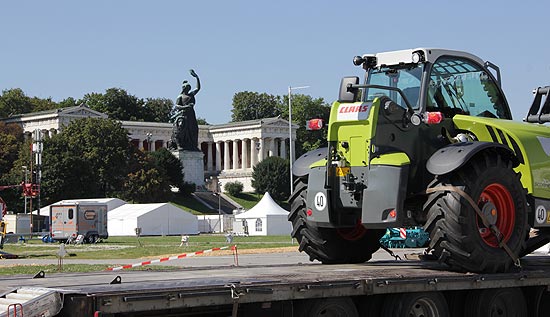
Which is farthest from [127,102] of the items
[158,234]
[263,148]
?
[158,234]

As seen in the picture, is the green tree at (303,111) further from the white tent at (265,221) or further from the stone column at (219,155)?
the white tent at (265,221)

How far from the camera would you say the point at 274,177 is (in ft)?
488

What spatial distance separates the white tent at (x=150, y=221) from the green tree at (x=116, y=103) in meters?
82.2

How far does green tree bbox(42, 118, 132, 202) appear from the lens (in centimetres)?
11094

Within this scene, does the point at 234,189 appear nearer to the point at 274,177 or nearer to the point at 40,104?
the point at 274,177

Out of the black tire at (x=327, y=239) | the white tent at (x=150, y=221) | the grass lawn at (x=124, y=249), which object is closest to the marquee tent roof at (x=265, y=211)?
the white tent at (x=150, y=221)

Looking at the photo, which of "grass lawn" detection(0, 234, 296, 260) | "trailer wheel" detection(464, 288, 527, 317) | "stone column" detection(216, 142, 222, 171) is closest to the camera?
"trailer wheel" detection(464, 288, 527, 317)

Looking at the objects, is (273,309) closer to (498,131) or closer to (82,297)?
(82,297)

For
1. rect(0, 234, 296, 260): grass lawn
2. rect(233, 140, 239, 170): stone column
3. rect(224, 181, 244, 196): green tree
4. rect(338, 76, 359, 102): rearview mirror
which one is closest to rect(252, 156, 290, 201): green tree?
rect(224, 181, 244, 196): green tree

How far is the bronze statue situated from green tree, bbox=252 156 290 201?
1374cm

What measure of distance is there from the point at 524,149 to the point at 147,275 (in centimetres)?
590

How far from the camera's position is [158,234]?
83875mm

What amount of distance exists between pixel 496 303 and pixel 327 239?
2.97m

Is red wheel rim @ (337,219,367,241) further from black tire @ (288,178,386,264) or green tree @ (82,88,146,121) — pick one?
green tree @ (82,88,146,121)
